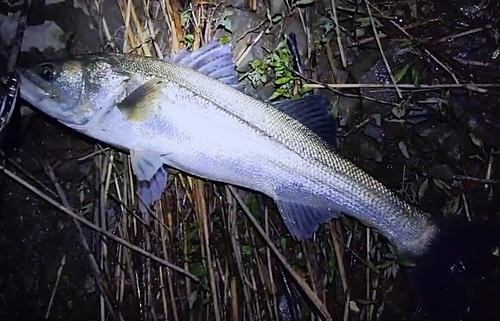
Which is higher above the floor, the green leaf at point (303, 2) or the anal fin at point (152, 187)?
the green leaf at point (303, 2)

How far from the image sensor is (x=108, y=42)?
2.82m

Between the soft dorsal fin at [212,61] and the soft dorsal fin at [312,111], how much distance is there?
25 cm

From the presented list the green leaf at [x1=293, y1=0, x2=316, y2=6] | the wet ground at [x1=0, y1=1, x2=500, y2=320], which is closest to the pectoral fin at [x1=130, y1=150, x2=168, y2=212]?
the wet ground at [x1=0, y1=1, x2=500, y2=320]

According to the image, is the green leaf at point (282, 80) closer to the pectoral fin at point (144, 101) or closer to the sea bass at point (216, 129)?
the sea bass at point (216, 129)

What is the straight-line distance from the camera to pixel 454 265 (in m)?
2.62

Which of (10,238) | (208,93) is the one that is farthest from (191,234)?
(10,238)

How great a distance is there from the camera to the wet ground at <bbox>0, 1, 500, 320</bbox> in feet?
9.23

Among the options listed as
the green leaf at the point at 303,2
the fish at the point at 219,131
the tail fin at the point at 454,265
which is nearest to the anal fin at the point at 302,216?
the fish at the point at 219,131

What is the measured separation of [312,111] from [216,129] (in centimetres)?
47

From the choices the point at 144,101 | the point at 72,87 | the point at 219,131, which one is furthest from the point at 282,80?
the point at 72,87

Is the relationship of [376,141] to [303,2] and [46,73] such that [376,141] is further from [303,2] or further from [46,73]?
[46,73]

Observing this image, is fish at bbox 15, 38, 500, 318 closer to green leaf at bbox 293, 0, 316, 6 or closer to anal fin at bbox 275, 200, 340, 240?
anal fin at bbox 275, 200, 340, 240

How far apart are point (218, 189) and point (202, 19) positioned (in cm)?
84

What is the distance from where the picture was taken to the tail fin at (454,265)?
261cm
